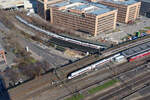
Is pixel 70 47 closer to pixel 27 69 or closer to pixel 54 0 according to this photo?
pixel 27 69

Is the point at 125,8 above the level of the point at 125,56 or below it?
above

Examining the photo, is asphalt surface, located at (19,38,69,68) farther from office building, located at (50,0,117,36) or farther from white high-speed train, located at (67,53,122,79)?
office building, located at (50,0,117,36)

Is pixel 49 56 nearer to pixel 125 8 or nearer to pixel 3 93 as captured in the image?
pixel 3 93

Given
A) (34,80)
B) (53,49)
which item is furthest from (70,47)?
(34,80)

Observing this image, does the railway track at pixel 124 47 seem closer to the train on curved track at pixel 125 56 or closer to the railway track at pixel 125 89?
the train on curved track at pixel 125 56

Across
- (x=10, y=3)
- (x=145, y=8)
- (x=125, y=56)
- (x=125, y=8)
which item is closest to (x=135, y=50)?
(x=125, y=56)

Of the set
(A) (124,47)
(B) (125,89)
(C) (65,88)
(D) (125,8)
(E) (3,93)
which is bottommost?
(E) (3,93)
